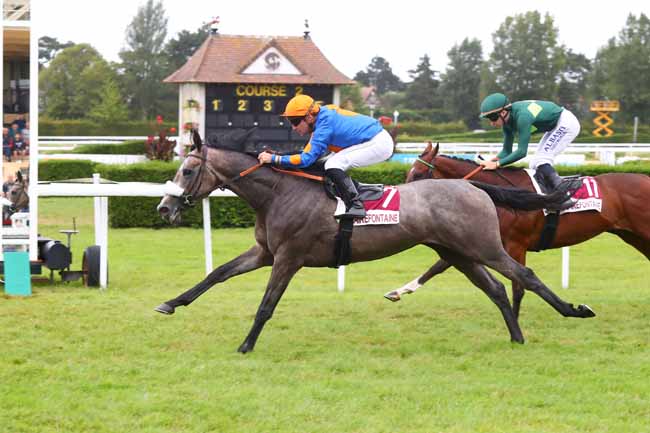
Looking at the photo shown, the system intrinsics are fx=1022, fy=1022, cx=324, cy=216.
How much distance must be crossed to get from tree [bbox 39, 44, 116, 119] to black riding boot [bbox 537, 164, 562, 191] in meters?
56.4

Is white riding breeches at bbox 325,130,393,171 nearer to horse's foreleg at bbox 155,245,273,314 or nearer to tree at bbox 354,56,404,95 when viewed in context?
horse's foreleg at bbox 155,245,273,314

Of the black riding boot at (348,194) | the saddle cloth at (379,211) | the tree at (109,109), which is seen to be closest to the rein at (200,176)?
the black riding boot at (348,194)

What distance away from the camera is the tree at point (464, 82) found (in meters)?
73.1

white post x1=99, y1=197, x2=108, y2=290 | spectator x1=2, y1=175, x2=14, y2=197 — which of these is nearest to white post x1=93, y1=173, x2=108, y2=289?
white post x1=99, y1=197, x2=108, y2=290

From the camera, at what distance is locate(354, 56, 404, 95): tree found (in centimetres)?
11788

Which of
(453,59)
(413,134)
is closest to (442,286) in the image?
(413,134)

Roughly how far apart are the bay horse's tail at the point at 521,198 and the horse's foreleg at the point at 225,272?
5.04ft

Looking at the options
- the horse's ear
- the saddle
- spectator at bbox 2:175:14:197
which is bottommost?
spectator at bbox 2:175:14:197

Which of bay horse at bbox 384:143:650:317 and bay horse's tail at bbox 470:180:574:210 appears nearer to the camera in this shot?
bay horse's tail at bbox 470:180:574:210

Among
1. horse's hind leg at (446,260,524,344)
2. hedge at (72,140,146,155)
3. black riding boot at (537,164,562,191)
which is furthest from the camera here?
hedge at (72,140,146,155)

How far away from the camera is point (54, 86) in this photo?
66.2 m

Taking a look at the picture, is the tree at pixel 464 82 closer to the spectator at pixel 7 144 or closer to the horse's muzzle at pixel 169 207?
the spectator at pixel 7 144

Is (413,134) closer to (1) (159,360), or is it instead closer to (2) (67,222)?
(2) (67,222)

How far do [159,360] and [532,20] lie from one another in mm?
64156
